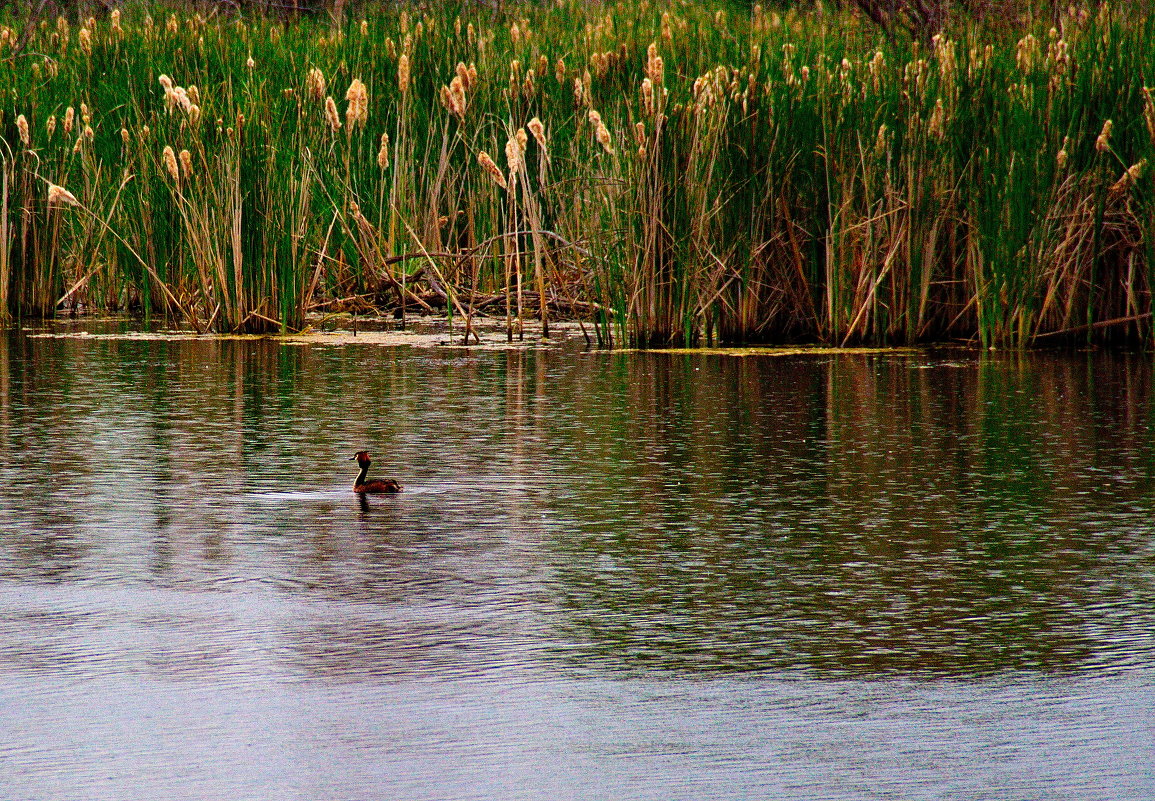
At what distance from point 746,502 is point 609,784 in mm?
2613

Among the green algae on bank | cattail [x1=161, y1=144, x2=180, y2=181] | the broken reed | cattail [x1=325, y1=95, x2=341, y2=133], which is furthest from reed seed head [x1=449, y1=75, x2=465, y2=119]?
the green algae on bank

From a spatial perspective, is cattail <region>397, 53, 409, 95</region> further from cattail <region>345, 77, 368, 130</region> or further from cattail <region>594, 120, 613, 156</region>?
cattail <region>594, 120, 613, 156</region>

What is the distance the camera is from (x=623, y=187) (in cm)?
948

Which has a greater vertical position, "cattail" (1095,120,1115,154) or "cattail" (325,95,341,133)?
"cattail" (325,95,341,133)

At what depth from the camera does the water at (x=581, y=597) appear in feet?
9.96

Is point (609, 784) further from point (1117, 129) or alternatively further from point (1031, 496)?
point (1117, 129)

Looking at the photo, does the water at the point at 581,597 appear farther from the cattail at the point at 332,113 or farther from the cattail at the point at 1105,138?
the cattail at the point at 332,113

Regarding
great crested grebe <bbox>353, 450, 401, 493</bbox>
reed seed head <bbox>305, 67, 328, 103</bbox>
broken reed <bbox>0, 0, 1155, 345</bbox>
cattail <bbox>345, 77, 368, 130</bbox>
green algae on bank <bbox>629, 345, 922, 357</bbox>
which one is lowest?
great crested grebe <bbox>353, 450, 401, 493</bbox>

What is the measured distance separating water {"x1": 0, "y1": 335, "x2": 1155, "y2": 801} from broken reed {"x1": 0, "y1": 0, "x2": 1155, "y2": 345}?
1740mm

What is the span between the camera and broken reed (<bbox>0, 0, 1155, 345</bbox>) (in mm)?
9289

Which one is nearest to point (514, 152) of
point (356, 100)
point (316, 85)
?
point (356, 100)

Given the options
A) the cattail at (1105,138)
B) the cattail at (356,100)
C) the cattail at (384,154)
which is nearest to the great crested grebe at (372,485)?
the cattail at (1105,138)

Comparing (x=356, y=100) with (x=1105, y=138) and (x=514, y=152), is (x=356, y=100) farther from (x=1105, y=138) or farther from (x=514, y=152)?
(x=1105, y=138)

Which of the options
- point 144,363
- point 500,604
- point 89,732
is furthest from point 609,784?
point 144,363
